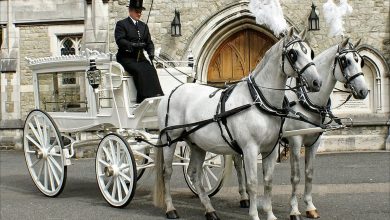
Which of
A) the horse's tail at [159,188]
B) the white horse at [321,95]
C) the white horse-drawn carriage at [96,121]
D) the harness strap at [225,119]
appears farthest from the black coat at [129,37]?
the white horse at [321,95]

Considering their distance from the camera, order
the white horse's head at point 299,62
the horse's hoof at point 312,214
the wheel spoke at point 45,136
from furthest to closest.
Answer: the wheel spoke at point 45,136, the horse's hoof at point 312,214, the white horse's head at point 299,62

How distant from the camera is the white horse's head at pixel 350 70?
6.64m

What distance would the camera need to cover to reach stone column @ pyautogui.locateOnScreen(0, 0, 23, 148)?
18.5 metres

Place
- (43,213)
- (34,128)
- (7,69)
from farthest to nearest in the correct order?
(7,69) < (34,128) < (43,213)

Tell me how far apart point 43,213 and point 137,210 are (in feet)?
3.95

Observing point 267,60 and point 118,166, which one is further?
point 118,166

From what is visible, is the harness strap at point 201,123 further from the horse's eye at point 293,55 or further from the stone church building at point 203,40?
the stone church building at point 203,40

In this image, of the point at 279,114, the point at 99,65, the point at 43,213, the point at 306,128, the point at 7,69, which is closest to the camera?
the point at 279,114

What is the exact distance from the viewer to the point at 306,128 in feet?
23.1

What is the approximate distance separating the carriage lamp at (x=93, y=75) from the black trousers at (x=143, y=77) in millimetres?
390

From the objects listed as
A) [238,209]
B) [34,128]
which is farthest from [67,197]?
[238,209]

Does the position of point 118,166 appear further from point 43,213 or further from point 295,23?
point 295,23

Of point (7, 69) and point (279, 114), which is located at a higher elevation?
point (7, 69)

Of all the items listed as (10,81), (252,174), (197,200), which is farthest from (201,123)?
(10,81)
